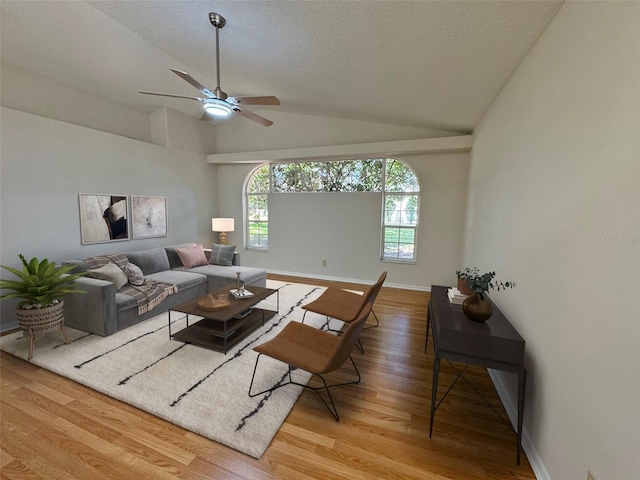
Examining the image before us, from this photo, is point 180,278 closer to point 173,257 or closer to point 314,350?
point 173,257

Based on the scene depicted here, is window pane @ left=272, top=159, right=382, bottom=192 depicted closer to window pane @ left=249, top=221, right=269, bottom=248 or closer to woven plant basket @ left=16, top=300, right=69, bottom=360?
window pane @ left=249, top=221, right=269, bottom=248

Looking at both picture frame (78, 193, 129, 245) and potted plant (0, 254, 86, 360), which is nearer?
potted plant (0, 254, 86, 360)

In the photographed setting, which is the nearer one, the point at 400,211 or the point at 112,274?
the point at 112,274

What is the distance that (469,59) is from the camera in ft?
6.88

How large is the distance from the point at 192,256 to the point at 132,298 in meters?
1.47

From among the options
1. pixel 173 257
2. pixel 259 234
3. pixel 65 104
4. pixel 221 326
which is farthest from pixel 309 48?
pixel 259 234

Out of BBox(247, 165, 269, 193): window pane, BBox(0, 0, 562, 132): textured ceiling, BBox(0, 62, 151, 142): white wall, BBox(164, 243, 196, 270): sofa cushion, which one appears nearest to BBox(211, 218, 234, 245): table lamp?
BBox(247, 165, 269, 193): window pane

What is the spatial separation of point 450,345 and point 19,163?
4.87m

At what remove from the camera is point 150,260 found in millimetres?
4082

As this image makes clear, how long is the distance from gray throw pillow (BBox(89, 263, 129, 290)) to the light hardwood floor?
1105 mm

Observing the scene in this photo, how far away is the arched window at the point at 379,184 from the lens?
192 inches

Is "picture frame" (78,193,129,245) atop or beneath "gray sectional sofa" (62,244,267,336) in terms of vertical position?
atop

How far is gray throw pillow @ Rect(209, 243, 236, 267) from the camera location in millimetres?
4660

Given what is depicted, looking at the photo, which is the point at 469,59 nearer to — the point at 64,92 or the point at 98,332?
the point at 98,332
